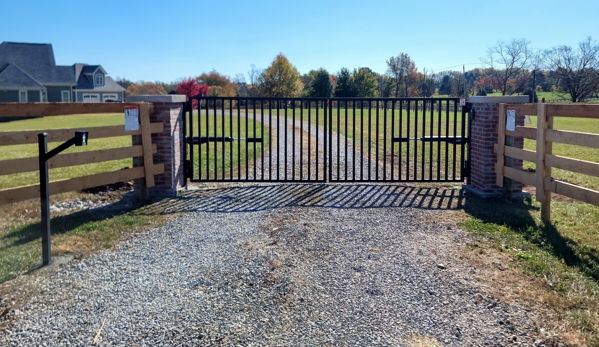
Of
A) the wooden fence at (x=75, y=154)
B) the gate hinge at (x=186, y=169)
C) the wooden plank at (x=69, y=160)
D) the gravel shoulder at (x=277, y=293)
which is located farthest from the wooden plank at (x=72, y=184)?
the gravel shoulder at (x=277, y=293)

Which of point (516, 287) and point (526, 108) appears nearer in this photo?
point (516, 287)

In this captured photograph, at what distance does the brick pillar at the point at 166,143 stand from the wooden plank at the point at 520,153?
17.7ft

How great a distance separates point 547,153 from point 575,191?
0.77 metres

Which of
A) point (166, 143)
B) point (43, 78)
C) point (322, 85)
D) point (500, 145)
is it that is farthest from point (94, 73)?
point (500, 145)

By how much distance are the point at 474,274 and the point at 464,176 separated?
474 cm

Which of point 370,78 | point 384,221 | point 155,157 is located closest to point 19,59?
point 370,78

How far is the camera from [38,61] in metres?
55.0

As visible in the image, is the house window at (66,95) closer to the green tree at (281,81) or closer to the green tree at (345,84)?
the green tree at (281,81)

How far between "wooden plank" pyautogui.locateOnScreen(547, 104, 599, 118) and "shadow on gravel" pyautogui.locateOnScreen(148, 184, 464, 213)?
1.99 metres

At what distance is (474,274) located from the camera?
15.5 ft

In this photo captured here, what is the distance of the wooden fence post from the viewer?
21.4 feet

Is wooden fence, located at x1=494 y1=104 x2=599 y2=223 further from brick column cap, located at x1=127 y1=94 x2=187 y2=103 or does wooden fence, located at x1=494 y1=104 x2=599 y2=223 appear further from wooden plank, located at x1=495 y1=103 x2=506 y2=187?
brick column cap, located at x1=127 y1=94 x2=187 y2=103

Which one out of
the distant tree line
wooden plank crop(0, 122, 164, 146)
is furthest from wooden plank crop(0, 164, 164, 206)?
the distant tree line

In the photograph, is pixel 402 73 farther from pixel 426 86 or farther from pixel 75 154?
pixel 75 154
